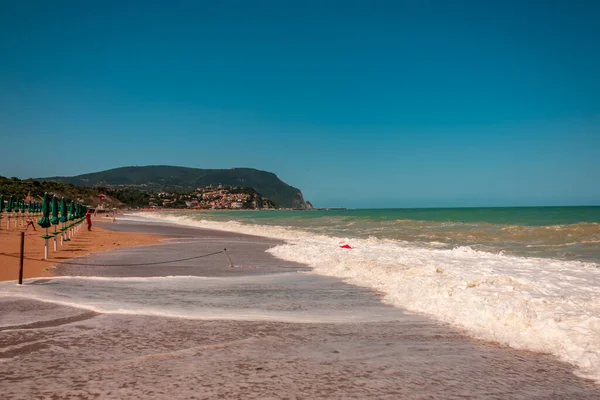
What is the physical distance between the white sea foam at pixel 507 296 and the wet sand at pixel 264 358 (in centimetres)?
50

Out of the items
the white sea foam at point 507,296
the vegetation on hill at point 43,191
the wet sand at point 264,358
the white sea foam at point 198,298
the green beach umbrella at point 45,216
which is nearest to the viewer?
the wet sand at point 264,358

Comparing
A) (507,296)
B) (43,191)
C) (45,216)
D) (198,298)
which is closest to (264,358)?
(198,298)

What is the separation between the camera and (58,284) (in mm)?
11422

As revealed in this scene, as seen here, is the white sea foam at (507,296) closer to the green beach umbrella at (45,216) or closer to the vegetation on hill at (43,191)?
the green beach umbrella at (45,216)

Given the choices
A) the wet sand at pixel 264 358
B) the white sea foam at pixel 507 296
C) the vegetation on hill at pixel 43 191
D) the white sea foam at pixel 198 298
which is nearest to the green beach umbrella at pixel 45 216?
the white sea foam at pixel 198 298

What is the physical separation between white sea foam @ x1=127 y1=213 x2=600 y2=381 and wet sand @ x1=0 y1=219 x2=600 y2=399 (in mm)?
497

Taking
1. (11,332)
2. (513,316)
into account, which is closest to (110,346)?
(11,332)

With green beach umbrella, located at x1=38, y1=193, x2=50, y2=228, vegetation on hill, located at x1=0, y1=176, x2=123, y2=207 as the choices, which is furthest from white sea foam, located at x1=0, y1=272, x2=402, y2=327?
vegetation on hill, located at x1=0, y1=176, x2=123, y2=207

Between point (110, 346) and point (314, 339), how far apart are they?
2.70 m

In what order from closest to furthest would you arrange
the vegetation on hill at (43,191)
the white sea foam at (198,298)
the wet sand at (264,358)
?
the wet sand at (264,358) → the white sea foam at (198,298) → the vegetation on hill at (43,191)

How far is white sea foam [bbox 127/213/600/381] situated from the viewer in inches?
261

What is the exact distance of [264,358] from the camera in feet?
18.7

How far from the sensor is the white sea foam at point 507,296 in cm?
663

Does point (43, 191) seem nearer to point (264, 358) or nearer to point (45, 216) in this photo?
point (45, 216)
